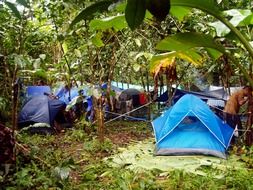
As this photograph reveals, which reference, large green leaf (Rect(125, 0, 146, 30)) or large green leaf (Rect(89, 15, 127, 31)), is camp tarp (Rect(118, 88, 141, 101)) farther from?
large green leaf (Rect(125, 0, 146, 30))

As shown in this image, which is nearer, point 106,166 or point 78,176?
point 78,176

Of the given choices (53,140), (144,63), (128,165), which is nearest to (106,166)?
(128,165)

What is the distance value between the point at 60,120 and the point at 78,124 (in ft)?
4.16

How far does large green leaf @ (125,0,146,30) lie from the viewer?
97 centimetres

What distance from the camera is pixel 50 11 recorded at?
218 inches

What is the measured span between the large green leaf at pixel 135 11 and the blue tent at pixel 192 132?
4.21m

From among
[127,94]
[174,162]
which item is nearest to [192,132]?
[174,162]

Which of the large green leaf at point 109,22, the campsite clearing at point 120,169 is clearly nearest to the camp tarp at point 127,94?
the campsite clearing at point 120,169

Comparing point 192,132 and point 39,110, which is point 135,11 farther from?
point 39,110

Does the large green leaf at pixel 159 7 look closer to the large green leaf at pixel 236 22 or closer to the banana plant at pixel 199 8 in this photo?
the banana plant at pixel 199 8

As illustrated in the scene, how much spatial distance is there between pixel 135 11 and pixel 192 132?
14.3ft

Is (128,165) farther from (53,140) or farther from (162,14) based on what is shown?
(162,14)

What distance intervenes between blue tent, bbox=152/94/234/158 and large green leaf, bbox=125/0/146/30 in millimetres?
4212

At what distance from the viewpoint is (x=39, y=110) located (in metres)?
7.23
